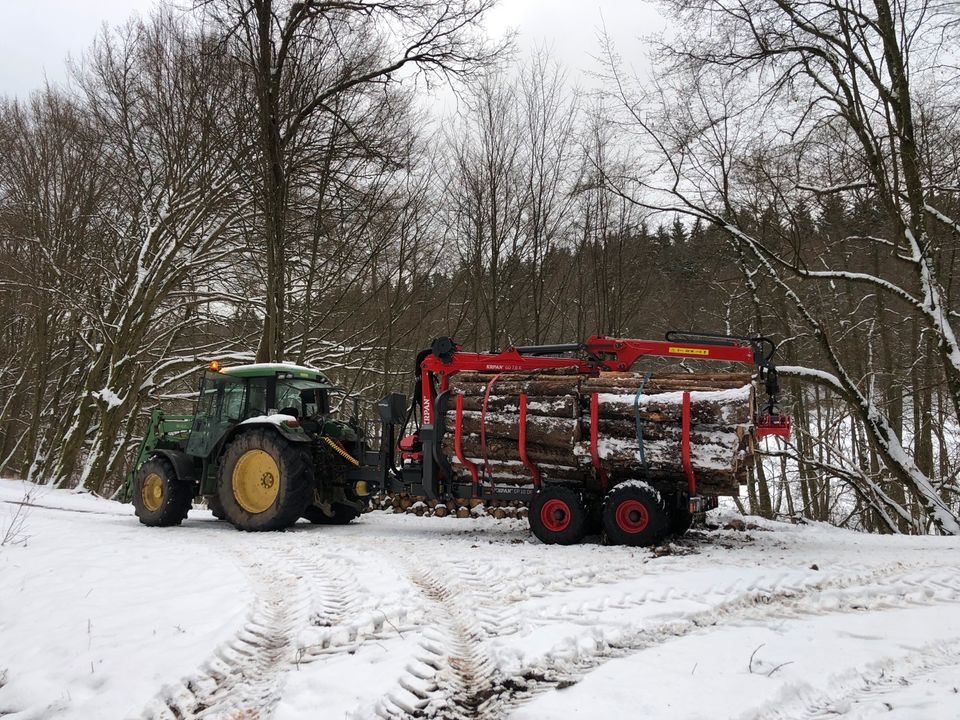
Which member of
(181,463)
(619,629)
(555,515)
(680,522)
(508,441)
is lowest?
(619,629)

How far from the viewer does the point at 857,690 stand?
347cm

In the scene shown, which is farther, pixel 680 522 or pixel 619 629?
pixel 680 522

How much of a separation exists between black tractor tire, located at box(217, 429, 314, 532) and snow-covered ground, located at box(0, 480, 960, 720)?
202cm

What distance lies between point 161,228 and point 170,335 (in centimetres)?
328

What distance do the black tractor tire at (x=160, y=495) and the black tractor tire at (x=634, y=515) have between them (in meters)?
6.28

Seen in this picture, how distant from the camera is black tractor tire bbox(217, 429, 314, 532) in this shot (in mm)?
9555

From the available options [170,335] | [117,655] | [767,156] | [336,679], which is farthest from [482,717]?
[170,335]

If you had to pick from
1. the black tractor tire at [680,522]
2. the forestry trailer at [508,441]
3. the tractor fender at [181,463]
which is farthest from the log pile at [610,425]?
the tractor fender at [181,463]

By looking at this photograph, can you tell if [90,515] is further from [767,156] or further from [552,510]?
[767,156]

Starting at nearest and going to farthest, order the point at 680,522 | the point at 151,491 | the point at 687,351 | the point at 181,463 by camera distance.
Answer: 1. the point at 687,351
2. the point at 680,522
3. the point at 181,463
4. the point at 151,491

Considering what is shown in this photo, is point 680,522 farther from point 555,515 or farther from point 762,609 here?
point 762,609

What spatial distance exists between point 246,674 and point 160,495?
7.55 metres

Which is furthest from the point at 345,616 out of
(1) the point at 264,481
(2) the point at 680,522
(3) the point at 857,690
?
(1) the point at 264,481

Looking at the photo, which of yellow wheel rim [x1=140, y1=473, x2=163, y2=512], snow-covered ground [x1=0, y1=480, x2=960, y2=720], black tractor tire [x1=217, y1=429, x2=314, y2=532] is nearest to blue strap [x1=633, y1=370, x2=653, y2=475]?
snow-covered ground [x1=0, y1=480, x2=960, y2=720]
